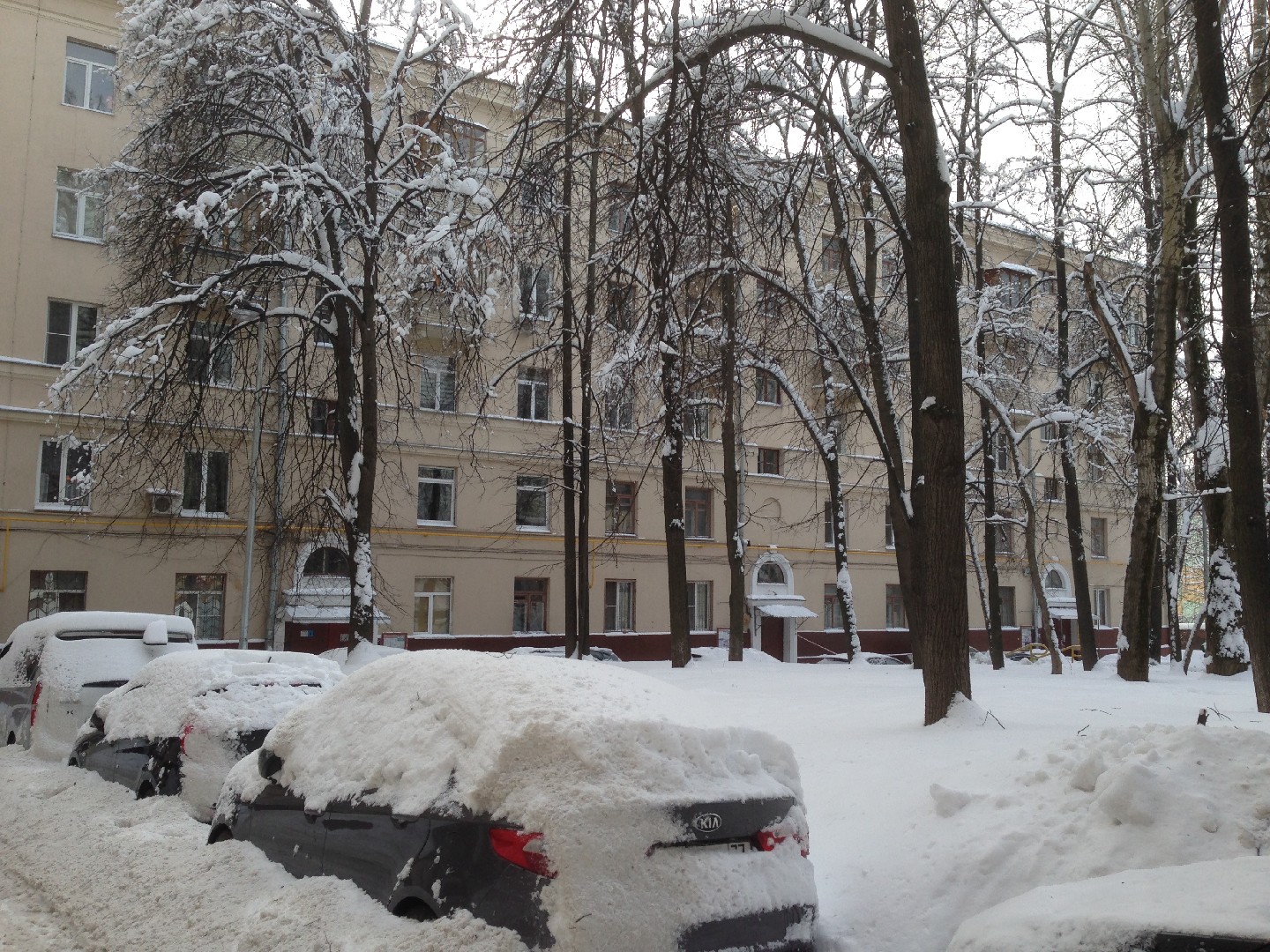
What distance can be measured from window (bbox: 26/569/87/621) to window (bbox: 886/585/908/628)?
28.9 metres

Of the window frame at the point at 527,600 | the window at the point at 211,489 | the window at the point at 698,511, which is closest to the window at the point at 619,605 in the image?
the window frame at the point at 527,600

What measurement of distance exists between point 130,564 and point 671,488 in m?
15.9

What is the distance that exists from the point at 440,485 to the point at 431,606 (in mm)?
3807

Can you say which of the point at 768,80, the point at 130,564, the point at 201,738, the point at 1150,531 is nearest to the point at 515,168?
the point at 768,80

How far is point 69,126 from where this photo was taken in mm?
27797

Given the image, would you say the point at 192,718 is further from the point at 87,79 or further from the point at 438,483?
the point at 87,79

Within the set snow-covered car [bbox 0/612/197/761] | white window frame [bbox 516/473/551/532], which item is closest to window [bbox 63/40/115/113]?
white window frame [bbox 516/473/551/532]

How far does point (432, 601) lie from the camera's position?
103 feet

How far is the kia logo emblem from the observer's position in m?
4.16

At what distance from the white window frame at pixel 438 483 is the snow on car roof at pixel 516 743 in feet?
86.3

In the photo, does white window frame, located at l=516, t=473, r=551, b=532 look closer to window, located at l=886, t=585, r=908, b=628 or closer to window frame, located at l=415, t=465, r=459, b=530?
window frame, located at l=415, t=465, r=459, b=530

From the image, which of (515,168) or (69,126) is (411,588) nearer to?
(69,126)

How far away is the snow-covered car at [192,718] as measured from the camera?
318 inches

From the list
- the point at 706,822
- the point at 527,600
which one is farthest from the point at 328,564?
the point at 706,822
